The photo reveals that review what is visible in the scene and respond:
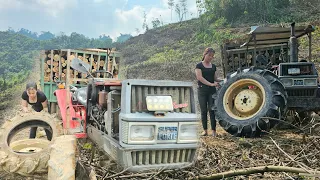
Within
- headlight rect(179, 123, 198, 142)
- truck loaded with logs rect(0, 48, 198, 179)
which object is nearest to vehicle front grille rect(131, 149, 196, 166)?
truck loaded with logs rect(0, 48, 198, 179)

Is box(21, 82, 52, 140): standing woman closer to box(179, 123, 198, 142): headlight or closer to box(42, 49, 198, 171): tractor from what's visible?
box(42, 49, 198, 171): tractor

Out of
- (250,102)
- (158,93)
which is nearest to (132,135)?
(158,93)

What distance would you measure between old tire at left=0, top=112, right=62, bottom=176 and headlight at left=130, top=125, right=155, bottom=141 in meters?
0.78

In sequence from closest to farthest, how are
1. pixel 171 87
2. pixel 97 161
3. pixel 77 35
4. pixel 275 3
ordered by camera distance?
pixel 171 87 → pixel 97 161 → pixel 77 35 → pixel 275 3

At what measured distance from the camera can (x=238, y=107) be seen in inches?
210

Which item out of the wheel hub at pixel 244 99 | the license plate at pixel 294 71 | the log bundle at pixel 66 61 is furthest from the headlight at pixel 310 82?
the log bundle at pixel 66 61

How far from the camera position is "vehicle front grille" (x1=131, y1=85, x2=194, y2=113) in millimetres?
3150

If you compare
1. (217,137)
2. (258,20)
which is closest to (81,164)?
(217,137)

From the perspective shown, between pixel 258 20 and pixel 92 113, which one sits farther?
pixel 258 20

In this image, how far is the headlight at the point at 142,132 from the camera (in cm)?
299

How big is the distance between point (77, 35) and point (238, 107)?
5.11 metres

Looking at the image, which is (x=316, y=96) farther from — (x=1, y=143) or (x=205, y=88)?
(x=1, y=143)

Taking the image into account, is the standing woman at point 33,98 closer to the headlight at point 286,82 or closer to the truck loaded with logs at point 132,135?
the truck loaded with logs at point 132,135

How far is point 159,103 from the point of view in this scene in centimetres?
312
